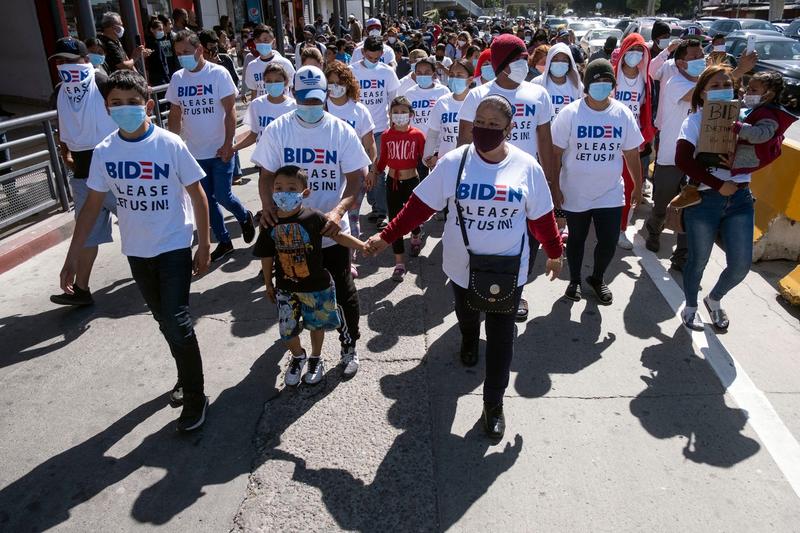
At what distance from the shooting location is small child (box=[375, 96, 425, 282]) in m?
5.86

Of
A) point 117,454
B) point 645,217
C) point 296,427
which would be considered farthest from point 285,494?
point 645,217

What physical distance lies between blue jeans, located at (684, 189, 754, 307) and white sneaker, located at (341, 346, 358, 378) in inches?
107

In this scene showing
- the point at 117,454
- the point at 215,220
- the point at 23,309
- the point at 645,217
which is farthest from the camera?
the point at 645,217

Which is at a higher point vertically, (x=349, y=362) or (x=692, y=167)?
(x=692, y=167)

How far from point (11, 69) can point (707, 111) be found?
15.4 metres

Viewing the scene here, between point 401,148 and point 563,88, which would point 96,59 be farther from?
point 563,88

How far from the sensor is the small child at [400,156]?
5.86 meters

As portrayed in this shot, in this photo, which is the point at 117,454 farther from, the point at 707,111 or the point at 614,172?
the point at 707,111

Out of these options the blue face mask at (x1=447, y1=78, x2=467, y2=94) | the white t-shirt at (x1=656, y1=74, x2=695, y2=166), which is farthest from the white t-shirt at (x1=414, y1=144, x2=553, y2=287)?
the white t-shirt at (x1=656, y1=74, x2=695, y2=166)

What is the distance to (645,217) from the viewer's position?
7.76 meters

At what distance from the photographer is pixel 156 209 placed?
3.61 metres

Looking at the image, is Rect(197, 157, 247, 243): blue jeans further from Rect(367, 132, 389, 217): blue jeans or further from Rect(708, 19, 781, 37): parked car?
Rect(708, 19, 781, 37): parked car

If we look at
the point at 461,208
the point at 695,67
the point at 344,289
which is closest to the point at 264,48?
the point at 695,67

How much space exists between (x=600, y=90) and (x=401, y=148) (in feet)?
6.18
